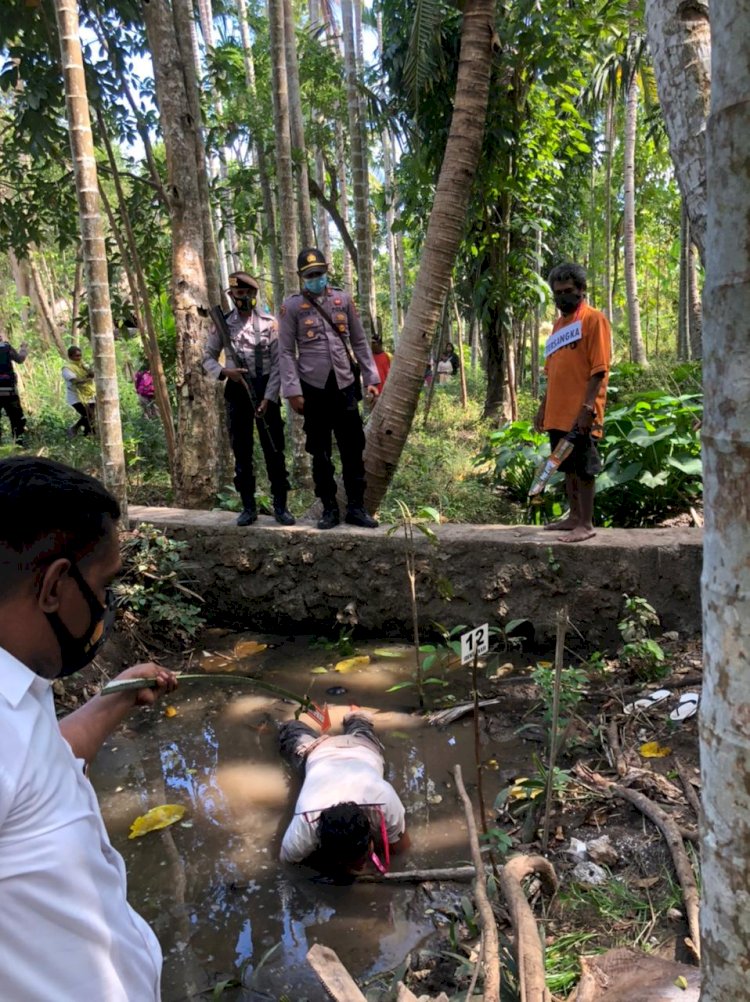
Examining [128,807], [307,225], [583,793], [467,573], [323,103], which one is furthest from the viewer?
[323,103]

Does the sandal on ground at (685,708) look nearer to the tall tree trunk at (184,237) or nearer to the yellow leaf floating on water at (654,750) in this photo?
the yellow leaf floating on water at (654,750)

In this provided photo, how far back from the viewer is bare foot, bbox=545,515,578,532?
191 inches

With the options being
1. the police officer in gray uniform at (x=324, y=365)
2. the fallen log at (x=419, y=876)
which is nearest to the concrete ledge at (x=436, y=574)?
the police officer in gray uniform at (x=324, y=365)

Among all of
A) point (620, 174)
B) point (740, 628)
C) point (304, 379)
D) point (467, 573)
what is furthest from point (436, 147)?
point (620, 174)

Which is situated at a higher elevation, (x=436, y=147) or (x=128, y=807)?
(x=436, y=147)

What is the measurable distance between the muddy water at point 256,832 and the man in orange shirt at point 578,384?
5.20ft

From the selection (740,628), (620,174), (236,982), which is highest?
(620,174)

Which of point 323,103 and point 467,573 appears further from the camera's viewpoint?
point 323,103

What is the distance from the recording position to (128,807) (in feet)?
11.5

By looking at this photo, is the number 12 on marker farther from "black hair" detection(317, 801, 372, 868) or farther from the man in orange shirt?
the man in orange shirt

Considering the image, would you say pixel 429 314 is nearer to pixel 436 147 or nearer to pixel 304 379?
→ pixel 304 379

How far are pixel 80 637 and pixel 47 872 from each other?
1.28 ft

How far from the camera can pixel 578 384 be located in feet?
15.1

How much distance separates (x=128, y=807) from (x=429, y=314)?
12.2 ft
